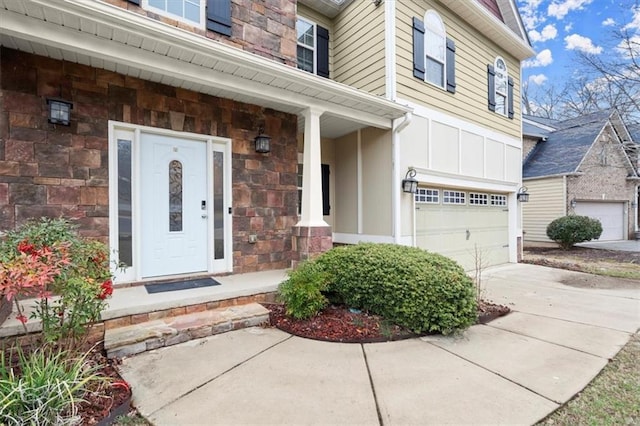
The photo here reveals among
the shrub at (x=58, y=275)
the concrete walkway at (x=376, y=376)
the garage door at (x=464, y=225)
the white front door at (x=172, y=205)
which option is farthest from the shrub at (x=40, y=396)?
the garage door at (x=464, y=225)

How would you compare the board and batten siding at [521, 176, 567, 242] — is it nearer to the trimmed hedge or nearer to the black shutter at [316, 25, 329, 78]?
the black shutter at [316, 25, 329, 78]

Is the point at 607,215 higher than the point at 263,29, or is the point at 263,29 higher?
the point at 263,29

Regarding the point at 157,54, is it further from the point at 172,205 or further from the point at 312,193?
the point at 312,193

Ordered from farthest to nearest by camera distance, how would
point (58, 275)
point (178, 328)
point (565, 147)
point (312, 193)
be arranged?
point (565, 147)
point (312, 193)
point (178, 328)
point (58, 275)

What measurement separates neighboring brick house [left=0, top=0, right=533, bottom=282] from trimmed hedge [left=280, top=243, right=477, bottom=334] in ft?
2.98

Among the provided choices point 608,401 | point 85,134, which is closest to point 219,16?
point 85,134

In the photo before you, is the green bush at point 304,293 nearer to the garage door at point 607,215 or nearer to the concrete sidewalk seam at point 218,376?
the concrete sidewalk seam at point 218,376

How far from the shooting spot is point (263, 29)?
505 centimetres

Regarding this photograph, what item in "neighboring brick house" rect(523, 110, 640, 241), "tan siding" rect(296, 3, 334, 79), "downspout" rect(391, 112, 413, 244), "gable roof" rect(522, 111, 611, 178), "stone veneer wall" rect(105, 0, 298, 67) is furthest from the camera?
"gable roof" rect(522, 111, 611, 178)

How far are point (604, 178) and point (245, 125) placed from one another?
16.7 m

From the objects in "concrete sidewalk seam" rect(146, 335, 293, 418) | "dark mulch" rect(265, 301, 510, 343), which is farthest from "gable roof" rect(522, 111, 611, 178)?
"concrete sidewalk seam" rect(146, 335, 293, 418)

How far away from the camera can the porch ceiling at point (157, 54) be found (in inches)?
118

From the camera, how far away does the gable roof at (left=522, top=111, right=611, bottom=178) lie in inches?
519

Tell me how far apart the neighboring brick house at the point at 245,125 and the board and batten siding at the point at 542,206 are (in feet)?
21.3
